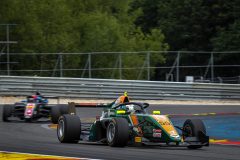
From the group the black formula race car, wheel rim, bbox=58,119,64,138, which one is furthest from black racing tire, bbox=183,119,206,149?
the black formula race car

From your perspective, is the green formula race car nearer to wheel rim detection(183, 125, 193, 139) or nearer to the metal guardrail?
wheel rim detection(183, 125, 193, 139)

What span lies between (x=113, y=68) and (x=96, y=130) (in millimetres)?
20320

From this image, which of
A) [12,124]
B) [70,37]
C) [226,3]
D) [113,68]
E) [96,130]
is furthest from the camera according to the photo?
[226,3]

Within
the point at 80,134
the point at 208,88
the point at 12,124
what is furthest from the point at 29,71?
the point at 80,134

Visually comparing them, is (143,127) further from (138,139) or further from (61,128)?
(61,128)

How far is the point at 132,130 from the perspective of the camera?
47.7 feet

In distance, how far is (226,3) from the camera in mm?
53656

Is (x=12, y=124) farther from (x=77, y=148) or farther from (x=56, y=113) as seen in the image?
(x=77, y=148)

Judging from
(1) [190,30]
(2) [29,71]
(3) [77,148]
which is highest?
(1) [190,30]

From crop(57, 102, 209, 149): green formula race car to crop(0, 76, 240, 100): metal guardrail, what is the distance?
16440mm

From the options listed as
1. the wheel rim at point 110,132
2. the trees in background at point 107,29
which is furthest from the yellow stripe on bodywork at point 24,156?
the trees in background at point 107,29

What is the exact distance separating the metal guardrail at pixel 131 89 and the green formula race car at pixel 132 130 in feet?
53.9

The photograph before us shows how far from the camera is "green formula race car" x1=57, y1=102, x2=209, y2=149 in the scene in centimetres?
1410

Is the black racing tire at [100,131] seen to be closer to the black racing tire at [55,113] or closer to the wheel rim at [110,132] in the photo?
the wheel rim at [110,132]
